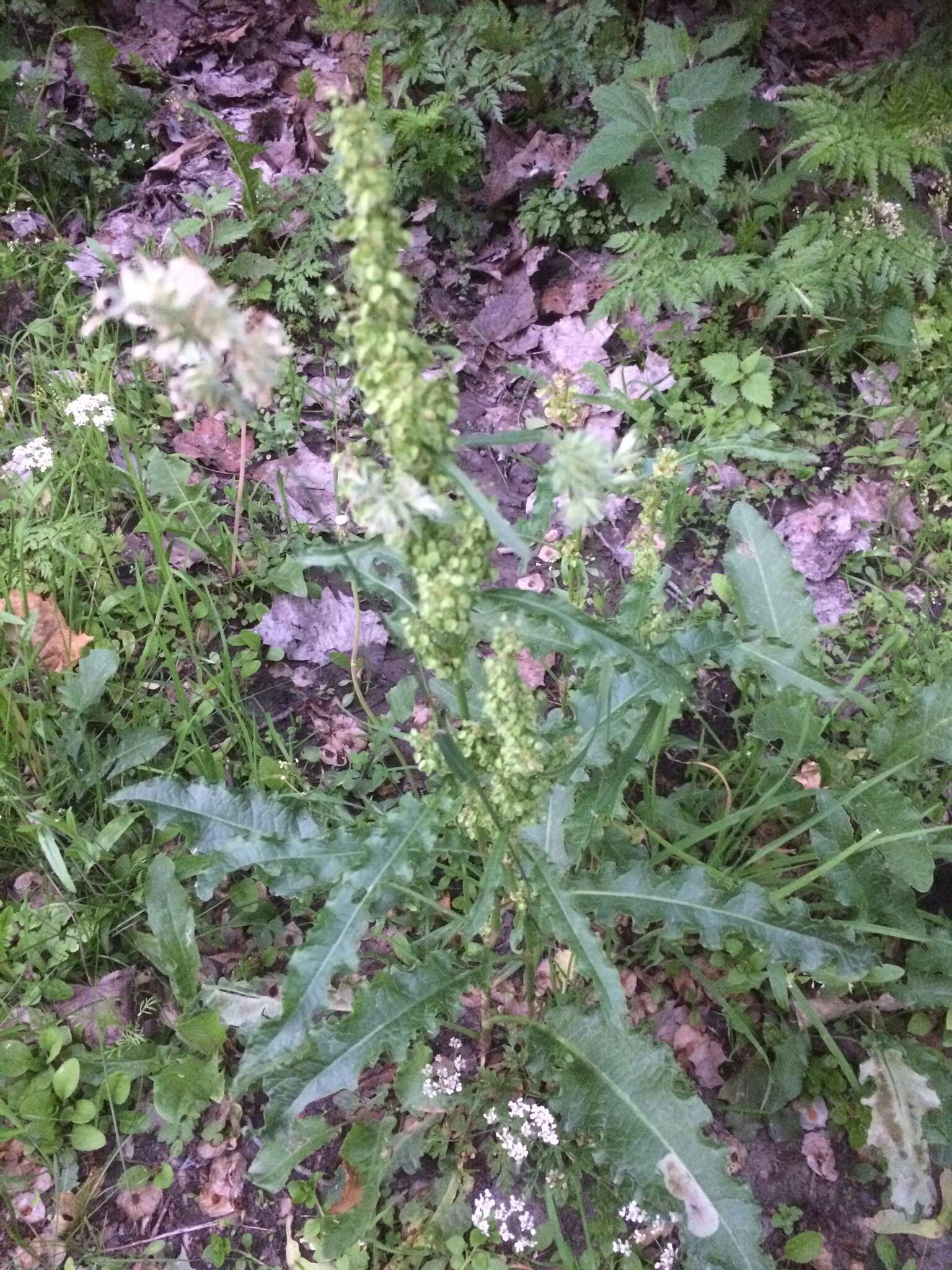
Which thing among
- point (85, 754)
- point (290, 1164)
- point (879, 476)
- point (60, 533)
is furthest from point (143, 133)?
→ point (290, 1164)

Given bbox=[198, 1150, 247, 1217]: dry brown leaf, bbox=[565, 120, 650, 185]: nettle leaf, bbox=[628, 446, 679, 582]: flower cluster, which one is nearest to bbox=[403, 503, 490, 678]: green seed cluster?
bbox=[628, 446, 679, 582]: flower cluster

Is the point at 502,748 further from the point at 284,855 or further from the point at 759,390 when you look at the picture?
the point at 759,390

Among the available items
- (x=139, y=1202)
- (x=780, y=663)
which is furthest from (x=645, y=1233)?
(x=780, y=663)

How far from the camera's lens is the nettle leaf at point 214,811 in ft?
6.73

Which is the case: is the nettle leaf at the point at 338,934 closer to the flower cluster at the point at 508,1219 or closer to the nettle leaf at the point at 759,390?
the flower cluster at the point at 508,1219

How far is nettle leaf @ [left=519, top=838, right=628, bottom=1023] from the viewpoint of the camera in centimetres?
157

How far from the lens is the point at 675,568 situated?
3.22m

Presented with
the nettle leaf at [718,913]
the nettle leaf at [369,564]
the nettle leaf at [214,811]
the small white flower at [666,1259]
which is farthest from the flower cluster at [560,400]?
the small white flower at [666,1259]

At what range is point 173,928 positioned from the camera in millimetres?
2281

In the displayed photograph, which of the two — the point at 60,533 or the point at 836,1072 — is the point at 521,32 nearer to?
the point at 60,533

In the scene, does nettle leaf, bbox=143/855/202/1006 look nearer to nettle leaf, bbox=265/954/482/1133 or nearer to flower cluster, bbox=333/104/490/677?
nettle leaf, bbox=265/954/482/1133

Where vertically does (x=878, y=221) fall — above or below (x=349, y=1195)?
above

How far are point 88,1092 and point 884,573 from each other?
295cm

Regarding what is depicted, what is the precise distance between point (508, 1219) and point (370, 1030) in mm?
754
